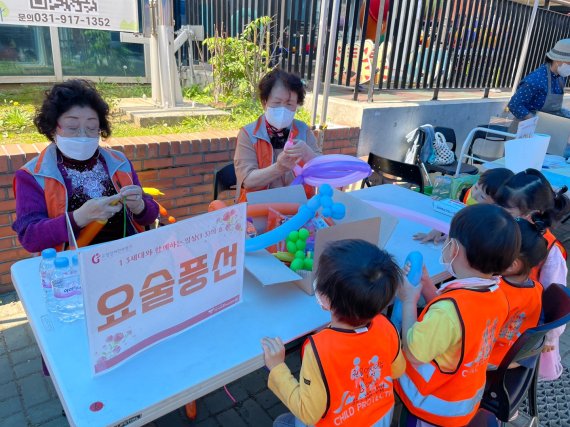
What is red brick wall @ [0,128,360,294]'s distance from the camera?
281 cm

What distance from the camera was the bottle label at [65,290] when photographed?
4.58 ft

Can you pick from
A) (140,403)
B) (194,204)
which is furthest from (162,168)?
(140,403)

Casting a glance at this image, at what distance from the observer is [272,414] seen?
221 centimetres

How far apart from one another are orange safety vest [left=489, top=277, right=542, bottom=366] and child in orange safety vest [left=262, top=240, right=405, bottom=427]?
0.60 meters

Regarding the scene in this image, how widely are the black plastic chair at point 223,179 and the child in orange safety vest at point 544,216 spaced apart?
1702 mm

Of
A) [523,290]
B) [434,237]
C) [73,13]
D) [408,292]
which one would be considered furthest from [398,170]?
[73,13]

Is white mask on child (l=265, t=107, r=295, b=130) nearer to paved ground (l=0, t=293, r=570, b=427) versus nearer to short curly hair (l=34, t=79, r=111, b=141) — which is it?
short curly hair (l=34, t=79, r=111, b=141)

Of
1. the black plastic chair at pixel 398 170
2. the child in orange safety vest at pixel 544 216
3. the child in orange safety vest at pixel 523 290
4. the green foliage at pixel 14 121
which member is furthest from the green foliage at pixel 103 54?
the child in orange safety vest at pixel 523 290

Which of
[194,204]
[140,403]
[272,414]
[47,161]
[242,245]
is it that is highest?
[47,161]

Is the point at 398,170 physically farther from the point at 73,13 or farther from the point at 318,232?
the point at 73,13

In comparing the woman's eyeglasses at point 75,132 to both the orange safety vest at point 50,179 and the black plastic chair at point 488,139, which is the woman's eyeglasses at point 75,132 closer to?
the orange safety vest at point 50,179

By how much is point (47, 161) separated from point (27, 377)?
1.31 metres

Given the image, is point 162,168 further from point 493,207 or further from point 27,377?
point 493,207

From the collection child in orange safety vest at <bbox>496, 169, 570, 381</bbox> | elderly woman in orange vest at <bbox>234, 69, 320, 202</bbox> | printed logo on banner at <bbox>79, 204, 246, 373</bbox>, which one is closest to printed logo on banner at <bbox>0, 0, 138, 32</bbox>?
elderly woman in orange vest at <bbox>234, 69, 320, 202</bbox>
